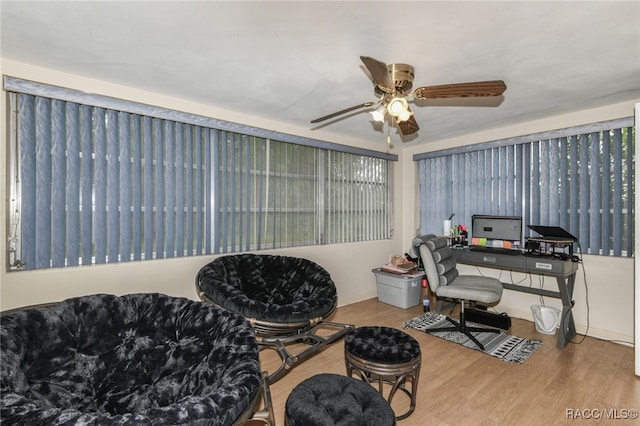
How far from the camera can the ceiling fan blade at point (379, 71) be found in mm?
1642

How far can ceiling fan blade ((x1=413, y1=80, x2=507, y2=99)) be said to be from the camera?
1926 mm

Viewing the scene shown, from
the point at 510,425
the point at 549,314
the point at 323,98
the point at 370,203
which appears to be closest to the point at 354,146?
the point at 370,203

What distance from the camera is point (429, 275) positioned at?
10.3 ft

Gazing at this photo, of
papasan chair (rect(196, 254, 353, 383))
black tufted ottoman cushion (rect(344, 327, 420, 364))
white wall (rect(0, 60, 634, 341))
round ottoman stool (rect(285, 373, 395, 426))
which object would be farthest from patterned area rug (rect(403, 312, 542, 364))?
round ottoman stool (rect(285, 373, 395, 426))

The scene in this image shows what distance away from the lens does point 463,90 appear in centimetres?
201

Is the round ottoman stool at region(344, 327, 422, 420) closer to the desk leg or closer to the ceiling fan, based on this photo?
the ceiling fan

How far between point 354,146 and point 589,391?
3.48 m

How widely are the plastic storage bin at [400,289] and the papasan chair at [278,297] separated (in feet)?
4.23

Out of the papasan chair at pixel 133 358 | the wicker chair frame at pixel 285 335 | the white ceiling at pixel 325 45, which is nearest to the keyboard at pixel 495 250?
the white ceiling at pixel 325 45

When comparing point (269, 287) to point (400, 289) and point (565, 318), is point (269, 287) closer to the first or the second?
→ point (400, 289)

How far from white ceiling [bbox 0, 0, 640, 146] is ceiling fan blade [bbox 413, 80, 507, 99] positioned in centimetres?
27

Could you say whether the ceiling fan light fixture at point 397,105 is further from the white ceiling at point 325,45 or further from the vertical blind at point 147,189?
the vertical blind at point 147,189

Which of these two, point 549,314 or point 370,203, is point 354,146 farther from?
point 549,314

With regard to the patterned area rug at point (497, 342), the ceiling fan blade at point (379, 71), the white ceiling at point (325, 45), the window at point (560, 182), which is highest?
the white ceiling at point (325, 45)
